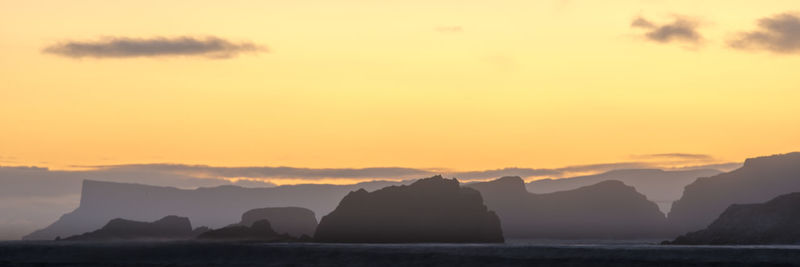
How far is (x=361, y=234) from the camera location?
585 ft

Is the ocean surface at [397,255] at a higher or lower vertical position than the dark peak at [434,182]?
lower

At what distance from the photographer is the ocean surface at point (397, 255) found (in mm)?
90500

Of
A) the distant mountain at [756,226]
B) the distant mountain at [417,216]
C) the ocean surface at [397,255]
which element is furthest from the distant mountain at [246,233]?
the distant mountain at [756,226]

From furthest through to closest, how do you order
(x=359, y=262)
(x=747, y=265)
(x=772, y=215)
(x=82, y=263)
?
(x=772, y=215)
(x=82, y=263)
(x=359, y=262)
(x=747, y=265)

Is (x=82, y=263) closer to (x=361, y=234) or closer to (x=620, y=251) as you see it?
(x=620, y=251)

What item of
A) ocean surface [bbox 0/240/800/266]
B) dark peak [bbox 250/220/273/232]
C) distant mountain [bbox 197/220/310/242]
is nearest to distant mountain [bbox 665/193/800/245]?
ocean surface [bbox 0/240/800/266]

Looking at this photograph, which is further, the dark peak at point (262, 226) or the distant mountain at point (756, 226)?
the dark peak at point (262, 226)

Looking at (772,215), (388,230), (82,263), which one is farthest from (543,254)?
(388,230)

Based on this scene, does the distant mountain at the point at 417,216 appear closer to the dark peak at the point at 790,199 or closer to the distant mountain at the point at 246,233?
the distant mountain at the point at 246,233

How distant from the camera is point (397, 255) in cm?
10444

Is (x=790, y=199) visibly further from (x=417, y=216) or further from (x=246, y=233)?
(x=246, y=233)

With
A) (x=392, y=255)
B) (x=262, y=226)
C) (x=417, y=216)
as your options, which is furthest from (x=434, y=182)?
(x=392, y=255)

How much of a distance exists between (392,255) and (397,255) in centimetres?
49

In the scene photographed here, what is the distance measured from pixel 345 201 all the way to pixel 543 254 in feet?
295
